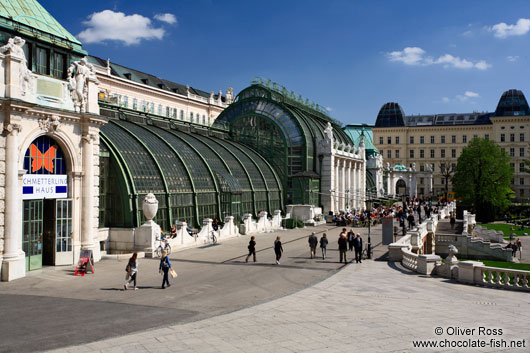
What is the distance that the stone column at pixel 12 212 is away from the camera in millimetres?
19719

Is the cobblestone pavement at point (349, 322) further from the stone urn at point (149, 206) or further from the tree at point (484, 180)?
the tree at point (484, 180)

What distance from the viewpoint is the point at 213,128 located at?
166 ft

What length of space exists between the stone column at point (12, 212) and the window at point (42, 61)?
3942 millimetres

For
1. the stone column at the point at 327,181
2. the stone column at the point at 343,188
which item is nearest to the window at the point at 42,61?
the stone column at the point at 327,181

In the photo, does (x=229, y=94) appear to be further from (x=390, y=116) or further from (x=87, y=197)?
(x=87, y=197)

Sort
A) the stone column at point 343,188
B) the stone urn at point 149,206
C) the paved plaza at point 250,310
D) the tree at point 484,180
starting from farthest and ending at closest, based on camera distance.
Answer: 1. the tree at point 484,180
2. the stone column at point 343,188
3. the stone urn at point 149,206
4. the paved plaza at point 250,310

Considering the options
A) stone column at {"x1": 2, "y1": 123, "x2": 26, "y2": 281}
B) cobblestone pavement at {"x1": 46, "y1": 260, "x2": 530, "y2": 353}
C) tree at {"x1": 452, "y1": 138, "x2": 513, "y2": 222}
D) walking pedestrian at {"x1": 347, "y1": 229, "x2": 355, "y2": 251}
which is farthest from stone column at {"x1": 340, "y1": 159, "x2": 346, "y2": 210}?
stone column at {"x1": 2, "y1": 123, "x2": 26, "y2": 281}

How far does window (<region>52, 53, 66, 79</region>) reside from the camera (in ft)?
77.0

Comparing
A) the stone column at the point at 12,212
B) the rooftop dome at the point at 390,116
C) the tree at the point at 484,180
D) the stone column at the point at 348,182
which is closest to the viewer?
the stone column at the point at 12,212

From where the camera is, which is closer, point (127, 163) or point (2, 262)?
point (2, 262)

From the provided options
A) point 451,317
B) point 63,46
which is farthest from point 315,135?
point 451,317

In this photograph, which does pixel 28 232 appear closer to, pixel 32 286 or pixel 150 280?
pixel 32 286

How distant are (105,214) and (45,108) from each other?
27.2 feet

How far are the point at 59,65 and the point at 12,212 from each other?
8.26 metres
